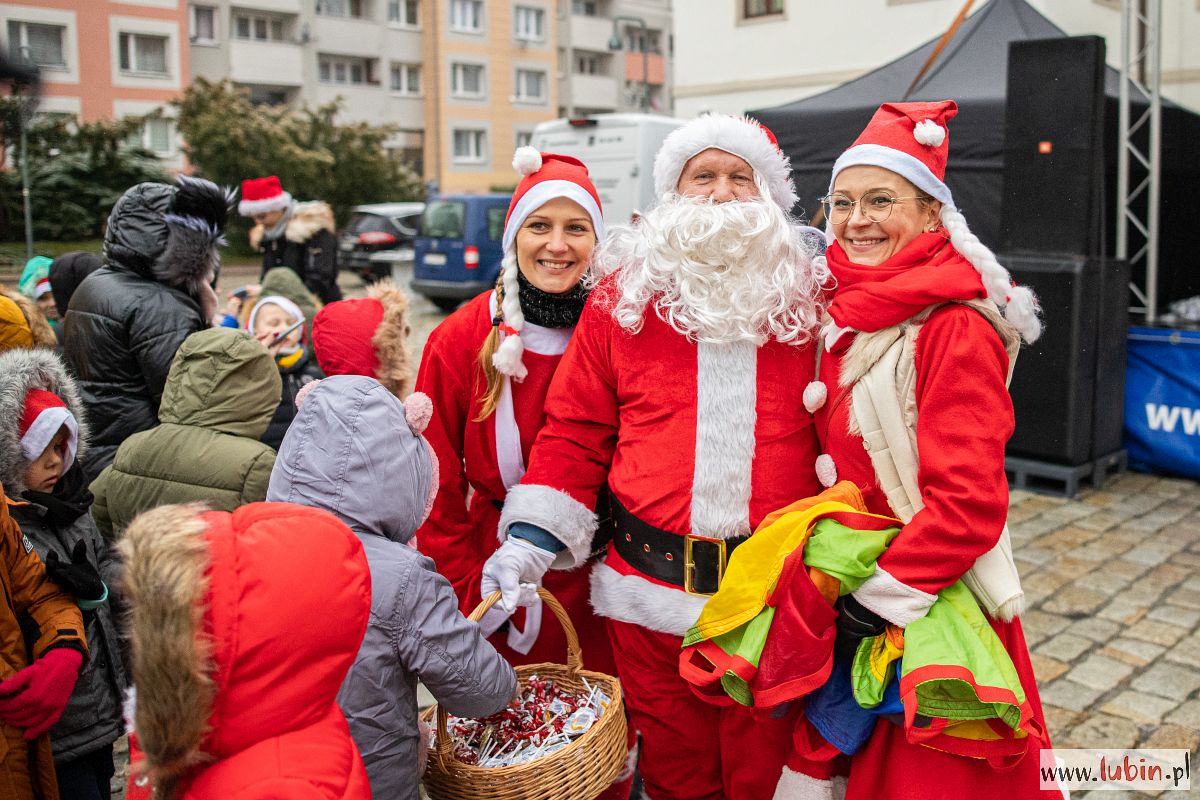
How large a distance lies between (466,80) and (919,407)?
134ft

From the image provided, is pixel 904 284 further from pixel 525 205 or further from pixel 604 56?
pixel 604 56

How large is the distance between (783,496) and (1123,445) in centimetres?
580

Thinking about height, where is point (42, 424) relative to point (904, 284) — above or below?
below

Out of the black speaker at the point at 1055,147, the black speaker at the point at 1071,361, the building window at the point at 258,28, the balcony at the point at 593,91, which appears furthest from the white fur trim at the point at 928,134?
the balcony at the point at 593,91

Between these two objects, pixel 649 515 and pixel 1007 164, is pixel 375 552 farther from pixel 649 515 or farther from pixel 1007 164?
pixel 1007 164

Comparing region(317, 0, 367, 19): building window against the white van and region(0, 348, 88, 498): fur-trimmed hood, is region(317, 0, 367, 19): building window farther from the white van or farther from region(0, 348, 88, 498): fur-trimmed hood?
region(0, 348, 88, 498): fur-trimmed hood

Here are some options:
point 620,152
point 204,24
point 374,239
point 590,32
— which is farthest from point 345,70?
point 620,152

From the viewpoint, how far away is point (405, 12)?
3903 centimetres

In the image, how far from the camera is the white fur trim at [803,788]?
2227 millimetres

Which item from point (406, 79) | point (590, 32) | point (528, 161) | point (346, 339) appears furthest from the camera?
point (590, 32)

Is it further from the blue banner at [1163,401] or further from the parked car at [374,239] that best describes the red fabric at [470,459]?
the parked car at [374,239]

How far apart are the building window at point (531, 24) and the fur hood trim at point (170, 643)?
42761 millimetres

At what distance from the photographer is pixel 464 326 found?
9.91 ft

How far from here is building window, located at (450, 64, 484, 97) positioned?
3966cm
